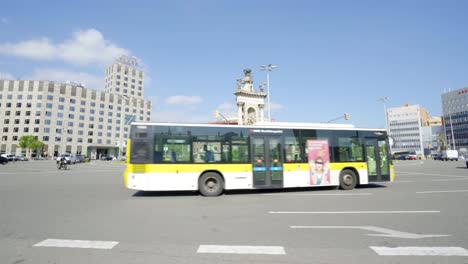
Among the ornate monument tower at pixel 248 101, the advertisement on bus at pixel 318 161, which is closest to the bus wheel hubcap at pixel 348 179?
the advertisement on bus at pixel 318 161

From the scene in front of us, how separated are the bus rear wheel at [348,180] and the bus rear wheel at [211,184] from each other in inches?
214

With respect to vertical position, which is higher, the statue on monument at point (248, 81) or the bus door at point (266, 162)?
the statue on monument at point (248, 81)

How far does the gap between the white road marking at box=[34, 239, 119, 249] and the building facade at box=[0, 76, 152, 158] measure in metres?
82.9

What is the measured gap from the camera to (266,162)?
10.8 m

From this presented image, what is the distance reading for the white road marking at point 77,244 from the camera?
14.3 ft

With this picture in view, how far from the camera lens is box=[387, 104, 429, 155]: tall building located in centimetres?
11906

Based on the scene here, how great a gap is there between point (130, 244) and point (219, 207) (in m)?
3.68

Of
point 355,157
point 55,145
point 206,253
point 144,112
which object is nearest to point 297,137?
point 355,157

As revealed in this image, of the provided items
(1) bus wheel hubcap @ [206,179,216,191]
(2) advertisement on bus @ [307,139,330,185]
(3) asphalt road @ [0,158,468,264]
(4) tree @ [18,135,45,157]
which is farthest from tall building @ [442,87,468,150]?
(4) tree @ [18,135,45,157]

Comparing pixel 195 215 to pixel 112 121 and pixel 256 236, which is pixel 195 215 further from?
pixel 112 121

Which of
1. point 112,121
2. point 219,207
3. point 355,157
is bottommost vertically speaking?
point 219,207

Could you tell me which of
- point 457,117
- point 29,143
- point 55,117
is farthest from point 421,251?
point 457,117

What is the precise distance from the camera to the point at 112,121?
322ft

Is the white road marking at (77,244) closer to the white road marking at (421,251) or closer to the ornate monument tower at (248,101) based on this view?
the white road marking at (421,251)
